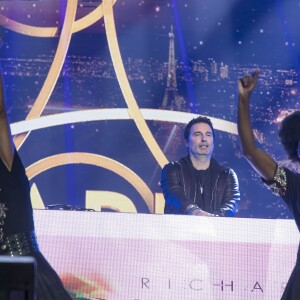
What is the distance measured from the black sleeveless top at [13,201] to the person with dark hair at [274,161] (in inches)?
33.9

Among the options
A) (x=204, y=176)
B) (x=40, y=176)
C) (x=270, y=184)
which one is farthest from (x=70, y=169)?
(x=270, y=184)

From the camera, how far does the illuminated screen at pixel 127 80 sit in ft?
22.9

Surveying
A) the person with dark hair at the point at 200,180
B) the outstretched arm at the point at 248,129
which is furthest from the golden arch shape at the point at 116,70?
the outstretched arm at the point at 248,129

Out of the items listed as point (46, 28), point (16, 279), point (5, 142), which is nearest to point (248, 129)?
point (5, 142)

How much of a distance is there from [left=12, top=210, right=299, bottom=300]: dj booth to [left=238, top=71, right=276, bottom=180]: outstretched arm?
892mm

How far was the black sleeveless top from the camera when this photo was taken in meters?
2.16

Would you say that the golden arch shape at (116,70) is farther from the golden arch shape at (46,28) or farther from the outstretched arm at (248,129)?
the outstretched arm at (248,129)

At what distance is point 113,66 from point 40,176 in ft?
5.09

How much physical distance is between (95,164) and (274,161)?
4834 mm

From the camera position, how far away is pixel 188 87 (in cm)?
706

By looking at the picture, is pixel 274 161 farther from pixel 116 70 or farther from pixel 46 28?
pixel 46 28

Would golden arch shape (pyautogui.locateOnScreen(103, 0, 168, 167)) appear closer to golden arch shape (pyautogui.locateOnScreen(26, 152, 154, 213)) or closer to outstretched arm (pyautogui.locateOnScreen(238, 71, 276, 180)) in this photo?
golden arch shape (pyautogui.locateOnScreen(26, 152, 154, 213))

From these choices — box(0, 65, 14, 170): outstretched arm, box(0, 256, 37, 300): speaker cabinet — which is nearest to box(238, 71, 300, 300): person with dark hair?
box(0, 65, 14, 170): outstretched arm

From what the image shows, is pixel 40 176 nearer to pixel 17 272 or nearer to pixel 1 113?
pixel 1 113
